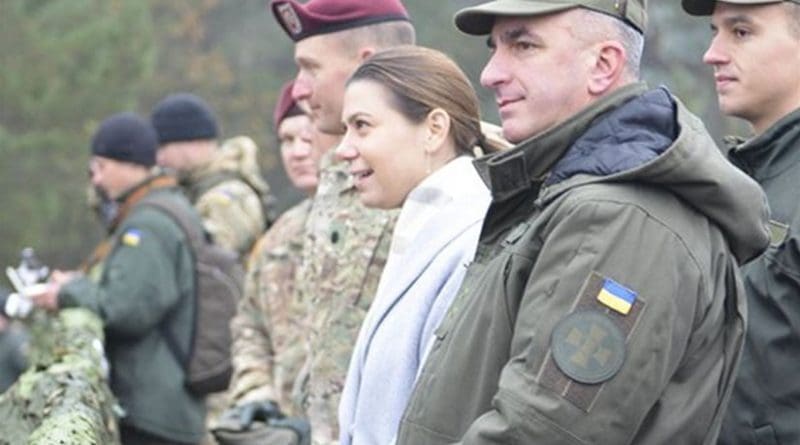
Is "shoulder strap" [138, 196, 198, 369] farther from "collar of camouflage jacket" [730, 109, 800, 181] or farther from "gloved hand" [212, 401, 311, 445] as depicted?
"collar of camouflage jacket" [730, 109, 800, 181]

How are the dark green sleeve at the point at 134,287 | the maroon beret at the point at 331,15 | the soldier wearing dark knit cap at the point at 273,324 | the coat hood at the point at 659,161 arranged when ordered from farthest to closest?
the dark green sleeve at the point at 134,287
the soldier wearing dark knit cap at the point at 273,324
the maroon beret at the point at 331,15
the coat hood at the point at 659,161

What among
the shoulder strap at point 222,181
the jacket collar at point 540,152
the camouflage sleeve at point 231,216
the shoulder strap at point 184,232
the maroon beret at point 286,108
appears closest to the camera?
the jacket collar at point 540,152

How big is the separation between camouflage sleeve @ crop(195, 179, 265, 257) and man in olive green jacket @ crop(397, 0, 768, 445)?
688cm

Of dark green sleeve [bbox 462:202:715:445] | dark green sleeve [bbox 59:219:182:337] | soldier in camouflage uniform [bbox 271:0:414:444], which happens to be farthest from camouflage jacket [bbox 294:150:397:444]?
dark green sleeve [bbox 59:219:182:337]

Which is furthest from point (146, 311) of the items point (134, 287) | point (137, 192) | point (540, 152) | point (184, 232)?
point (540, 152)

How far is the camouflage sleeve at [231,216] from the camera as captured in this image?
11.9 metres

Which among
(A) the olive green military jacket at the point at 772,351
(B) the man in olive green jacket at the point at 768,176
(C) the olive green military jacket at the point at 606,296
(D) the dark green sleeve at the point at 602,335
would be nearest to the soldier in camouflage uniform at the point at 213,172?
(B) the man in olive green jacket at the point at 768,176

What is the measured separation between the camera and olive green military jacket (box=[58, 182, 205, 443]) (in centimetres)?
1021

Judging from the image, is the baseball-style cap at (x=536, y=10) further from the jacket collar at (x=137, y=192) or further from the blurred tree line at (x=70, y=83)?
the blurred tree line at (x=70, y=83)

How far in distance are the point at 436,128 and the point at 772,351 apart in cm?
126

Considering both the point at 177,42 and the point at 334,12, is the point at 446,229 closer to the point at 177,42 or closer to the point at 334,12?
the point at 334,12

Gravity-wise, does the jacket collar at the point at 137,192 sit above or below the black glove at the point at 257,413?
below

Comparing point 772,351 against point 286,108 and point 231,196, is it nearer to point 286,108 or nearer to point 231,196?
point 286,108

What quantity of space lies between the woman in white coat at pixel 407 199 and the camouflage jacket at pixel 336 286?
81 centimetres
